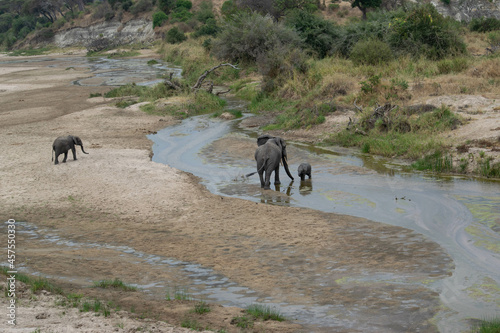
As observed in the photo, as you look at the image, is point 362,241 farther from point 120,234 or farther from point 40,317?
point 40,317

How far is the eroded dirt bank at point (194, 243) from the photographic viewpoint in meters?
6.22

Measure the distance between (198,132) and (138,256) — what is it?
12340mm

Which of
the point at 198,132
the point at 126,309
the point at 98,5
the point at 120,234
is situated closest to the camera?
the point at 126,309

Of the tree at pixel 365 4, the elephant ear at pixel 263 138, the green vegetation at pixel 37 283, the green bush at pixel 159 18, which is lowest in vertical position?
the green vegetation at pixel 37 283

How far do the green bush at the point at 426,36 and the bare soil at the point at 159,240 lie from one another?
9853 millimetres

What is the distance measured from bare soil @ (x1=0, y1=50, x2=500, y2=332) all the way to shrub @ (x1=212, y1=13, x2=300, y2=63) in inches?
624

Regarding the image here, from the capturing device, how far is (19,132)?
20.4m

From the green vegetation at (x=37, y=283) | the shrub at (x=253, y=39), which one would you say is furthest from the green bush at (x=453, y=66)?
the green vegetation at (x=37, y=283)

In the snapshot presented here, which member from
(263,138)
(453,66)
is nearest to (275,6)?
(453,66)

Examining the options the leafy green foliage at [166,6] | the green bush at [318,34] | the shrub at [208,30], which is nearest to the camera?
the green bush at [318,34]

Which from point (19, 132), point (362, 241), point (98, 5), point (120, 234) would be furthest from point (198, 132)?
point (98, 5)

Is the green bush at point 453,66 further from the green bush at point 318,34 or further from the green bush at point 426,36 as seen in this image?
the green bush at point 318,34

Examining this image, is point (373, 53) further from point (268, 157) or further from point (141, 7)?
point (141, 7)

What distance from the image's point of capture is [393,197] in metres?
11.2
